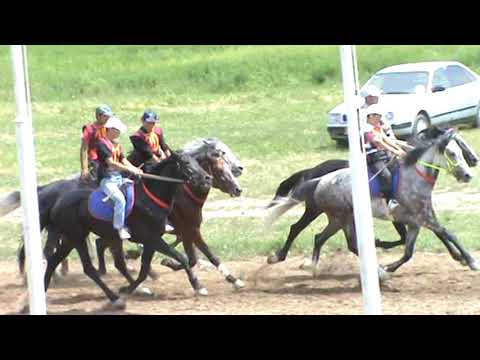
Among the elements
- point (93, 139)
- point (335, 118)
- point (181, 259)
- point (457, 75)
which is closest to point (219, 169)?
point (181, 259)

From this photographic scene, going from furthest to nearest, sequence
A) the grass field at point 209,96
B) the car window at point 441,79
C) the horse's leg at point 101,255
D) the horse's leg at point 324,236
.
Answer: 1. the car window at point 441,79
2. the grass field at point 209,96
3. the horse's leg at point 101,255
4. the horse's leg at point 324,236

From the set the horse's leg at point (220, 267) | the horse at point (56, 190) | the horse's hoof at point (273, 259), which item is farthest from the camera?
the horse's hoof at point (273, 259)

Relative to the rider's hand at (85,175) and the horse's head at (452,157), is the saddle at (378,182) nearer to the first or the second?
the horse's head at (452,157)

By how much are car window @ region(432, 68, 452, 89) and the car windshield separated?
179 mm

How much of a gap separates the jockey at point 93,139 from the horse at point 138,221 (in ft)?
1.32

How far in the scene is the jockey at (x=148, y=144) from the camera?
14.5 meters

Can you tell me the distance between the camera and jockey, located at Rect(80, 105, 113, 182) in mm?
13727

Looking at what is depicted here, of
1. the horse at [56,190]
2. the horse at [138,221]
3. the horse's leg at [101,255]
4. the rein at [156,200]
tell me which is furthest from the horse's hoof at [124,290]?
the horse's leg at [101,255]

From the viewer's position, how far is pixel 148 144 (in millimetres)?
14555

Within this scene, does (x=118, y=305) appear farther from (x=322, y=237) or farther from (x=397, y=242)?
(x=397, y=242)

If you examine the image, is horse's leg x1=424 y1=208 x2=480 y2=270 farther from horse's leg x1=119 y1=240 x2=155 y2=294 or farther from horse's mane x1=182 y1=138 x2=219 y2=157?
horse's leg x1=119 y1=240 x2=155 y2=294

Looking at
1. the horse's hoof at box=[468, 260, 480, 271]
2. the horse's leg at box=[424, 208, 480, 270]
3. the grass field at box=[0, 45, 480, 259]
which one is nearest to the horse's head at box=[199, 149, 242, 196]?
the horse's leg at box=[424, 208, 480, 270]

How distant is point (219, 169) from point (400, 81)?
10.4 metres
